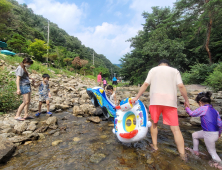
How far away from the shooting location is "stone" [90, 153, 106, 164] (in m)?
2.16

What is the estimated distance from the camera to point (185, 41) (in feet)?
48.7

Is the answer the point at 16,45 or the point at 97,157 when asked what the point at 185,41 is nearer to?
the point at 97,157

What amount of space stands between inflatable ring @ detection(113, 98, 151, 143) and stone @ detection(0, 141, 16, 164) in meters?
1.90

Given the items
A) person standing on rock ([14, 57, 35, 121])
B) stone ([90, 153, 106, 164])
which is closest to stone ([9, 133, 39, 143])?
person standing on rock ([14, 57, 35, 121])

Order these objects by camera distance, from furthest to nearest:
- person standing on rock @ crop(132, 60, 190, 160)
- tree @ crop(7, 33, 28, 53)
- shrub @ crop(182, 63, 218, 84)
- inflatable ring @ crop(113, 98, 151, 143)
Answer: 1. tree @ crop(7, 33, 28, 53)
2. shrub @ crop(182, 63, 218, 84)
3. inflatable ring @ crop(113, 98, 151, 143)
4. person standing on rock @ crop(132, 60, 190, 160)

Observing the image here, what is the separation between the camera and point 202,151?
249 centimetres

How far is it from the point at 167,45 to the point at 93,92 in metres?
12.6

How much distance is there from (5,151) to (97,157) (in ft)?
5.08

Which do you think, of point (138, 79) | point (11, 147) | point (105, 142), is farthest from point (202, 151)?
point (138, 79)

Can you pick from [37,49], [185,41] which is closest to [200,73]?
[185,41]

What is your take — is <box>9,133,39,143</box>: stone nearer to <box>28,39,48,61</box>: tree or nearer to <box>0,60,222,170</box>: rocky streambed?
<box>0,60,222,170</box>: rocky streambed

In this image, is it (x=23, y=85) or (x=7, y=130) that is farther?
(x=23, y=85)

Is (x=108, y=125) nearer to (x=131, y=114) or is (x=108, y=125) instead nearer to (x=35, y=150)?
(x=131, y=114)

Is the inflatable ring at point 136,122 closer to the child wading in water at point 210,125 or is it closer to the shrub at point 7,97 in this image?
the child wading in water at point 210,125
